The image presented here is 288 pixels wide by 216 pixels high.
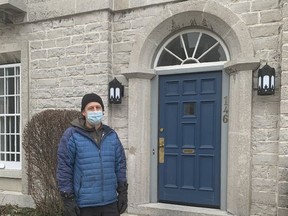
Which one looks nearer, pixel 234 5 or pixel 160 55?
pixel 234 5

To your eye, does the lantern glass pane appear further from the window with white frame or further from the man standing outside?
the window with white frame

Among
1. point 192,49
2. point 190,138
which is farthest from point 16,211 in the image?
point 192,49

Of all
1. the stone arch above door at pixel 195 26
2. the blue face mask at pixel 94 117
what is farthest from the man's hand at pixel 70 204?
the stone arch above door at pixel 195 26

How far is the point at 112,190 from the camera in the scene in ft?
9.41

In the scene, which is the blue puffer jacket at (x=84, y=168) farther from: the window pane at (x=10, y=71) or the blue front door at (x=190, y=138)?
the window pane at (x=10, y=71)

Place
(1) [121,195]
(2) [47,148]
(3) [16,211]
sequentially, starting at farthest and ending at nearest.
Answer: (3) [16,211]
(2) [47,148]
(1) [121,195]

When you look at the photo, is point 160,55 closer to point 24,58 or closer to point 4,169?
point 24,58

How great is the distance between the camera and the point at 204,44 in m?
4.84

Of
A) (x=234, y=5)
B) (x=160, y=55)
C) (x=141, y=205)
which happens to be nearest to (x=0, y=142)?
(x=141, y=205)

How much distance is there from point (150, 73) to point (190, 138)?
123 cm

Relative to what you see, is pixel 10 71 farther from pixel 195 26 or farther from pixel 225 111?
pixel 225 111

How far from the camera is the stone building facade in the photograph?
420 cm

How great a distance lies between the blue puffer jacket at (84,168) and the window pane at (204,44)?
8.73ft

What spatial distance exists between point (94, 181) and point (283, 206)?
263 cm
